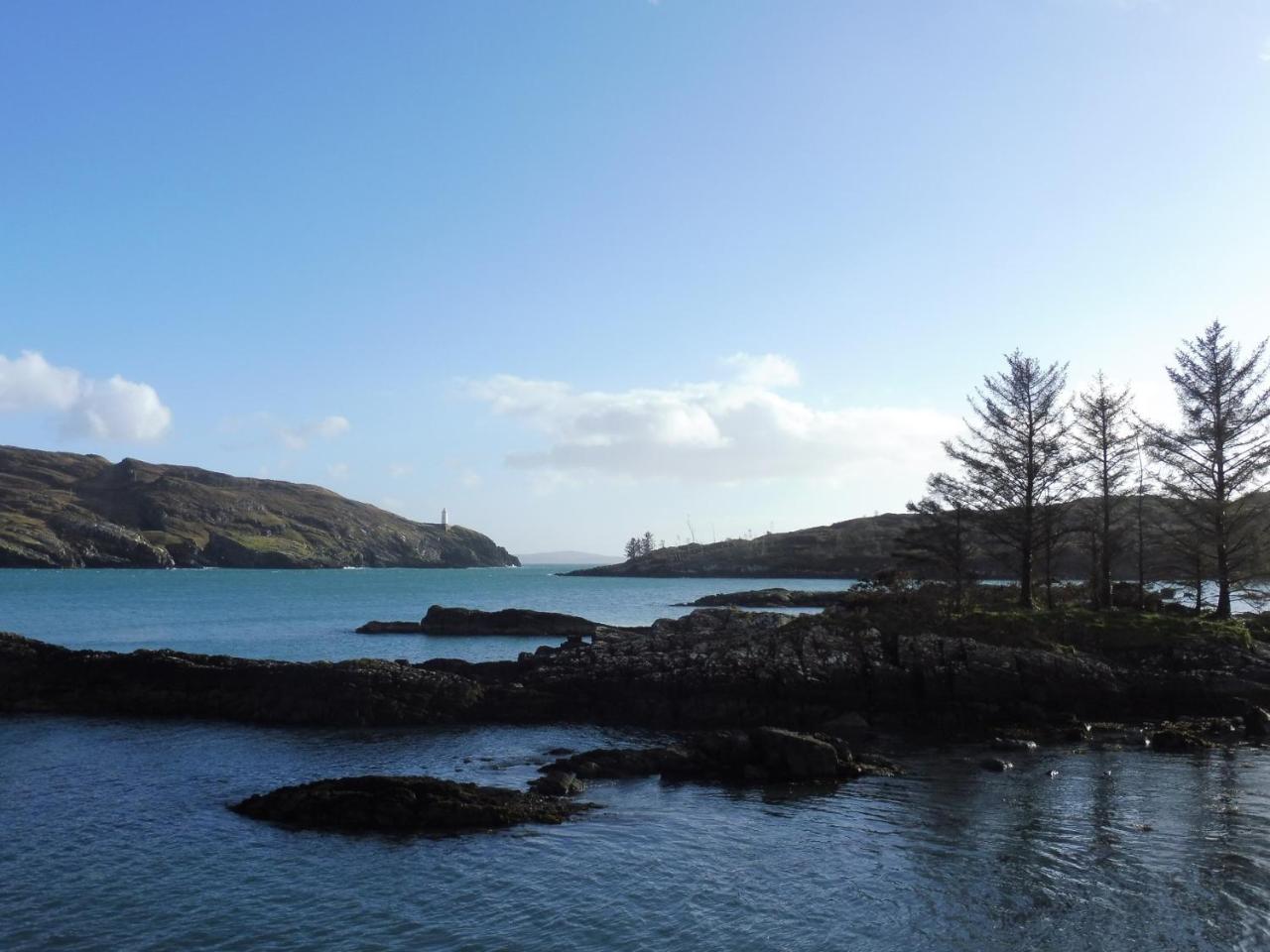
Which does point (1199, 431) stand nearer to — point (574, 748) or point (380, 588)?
point (574, 748)

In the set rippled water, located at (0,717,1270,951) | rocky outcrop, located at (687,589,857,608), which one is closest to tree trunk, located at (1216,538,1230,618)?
rippled water, located at (0,717,1270,951)

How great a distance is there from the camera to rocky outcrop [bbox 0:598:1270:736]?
1535 inches

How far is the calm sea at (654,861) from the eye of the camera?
17.3 m

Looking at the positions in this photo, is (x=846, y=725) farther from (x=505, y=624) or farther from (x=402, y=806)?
(x=505, y=624)

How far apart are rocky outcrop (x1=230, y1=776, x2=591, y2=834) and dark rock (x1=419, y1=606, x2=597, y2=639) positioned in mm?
63370

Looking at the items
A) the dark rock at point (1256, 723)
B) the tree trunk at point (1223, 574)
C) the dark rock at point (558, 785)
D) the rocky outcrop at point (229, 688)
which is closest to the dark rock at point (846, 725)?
the dark rock at point (558, 785)

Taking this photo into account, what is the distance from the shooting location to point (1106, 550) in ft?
160

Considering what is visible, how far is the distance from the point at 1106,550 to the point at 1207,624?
6759 mm

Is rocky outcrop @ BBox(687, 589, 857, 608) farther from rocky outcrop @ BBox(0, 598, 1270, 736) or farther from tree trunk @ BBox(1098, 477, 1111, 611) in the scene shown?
rocky outcrop @ BBox(0, 598, 1270, 736)

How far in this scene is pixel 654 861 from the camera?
21203mm

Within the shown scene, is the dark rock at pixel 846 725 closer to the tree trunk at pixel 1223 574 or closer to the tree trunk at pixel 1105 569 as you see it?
the tree trunk at pixel 1105 569

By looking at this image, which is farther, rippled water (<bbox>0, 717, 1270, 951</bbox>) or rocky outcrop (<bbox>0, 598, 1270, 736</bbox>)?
rocky outcrop (<bbox>0, 598, 1270, 736</bbox>)

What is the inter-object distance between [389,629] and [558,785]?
65399 millimetres

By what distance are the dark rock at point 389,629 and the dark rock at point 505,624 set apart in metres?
1.21
